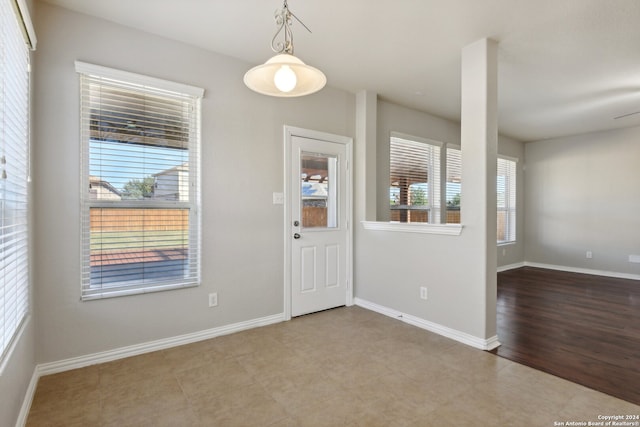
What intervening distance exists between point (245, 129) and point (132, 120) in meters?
0.98

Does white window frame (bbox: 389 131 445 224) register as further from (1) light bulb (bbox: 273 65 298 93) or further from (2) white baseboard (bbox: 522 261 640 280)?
(1) light bulb (bbox: 273 65 298 93)

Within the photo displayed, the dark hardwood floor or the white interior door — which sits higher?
the white interior door

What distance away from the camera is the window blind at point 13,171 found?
5.04 feet

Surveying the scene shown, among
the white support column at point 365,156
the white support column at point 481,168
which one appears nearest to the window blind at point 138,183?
the white support column at point 365,156

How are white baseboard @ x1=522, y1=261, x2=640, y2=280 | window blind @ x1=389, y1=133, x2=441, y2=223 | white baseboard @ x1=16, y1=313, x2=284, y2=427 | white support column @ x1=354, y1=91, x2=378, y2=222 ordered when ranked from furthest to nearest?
1. white baseboard @ x1=522, y1=261, x2=640, y2=280
2. window blind @ x1=389, y1=133, x2=441, y2=223
3. white support column @ x1=354, y1=91, x2=378, y2=222
4. white baseboard @ x1=16, y1=313, x2=284, y2=427

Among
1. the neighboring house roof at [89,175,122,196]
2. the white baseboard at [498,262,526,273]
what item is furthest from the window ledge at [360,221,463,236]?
the white baseboard at [498,262,526,273]

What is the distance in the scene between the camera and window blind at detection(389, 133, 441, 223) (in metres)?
4.75

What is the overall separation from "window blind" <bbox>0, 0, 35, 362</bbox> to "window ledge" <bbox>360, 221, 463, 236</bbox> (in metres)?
3.09

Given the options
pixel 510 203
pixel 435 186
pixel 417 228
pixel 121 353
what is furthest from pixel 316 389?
pixel 510 203

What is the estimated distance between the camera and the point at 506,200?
675cm

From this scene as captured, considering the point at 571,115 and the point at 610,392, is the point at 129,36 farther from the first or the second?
the point at 571,115

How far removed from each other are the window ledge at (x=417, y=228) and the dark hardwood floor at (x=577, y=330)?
1081 millimetres

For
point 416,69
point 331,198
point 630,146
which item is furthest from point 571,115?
point 331,198

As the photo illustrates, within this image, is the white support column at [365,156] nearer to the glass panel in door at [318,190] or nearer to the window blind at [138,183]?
the glass panel in door at [318,190]
